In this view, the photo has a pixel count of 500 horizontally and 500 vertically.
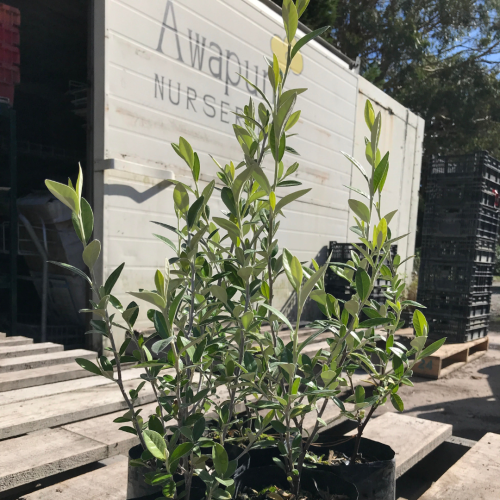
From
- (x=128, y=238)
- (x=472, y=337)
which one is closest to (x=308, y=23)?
(x=472, y=337)

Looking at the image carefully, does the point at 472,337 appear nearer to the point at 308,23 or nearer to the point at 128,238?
→ the point at 128,238

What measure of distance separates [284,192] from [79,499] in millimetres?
4399

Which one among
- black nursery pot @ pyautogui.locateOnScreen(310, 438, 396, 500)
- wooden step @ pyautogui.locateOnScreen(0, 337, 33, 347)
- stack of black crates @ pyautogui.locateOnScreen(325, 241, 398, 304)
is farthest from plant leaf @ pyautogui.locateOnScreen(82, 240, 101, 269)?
stack of black crates @ pyautogui.locateOnScreen(325, 241, 398, 304)

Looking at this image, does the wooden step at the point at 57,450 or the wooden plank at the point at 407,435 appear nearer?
the wooden step at the point at 57,450

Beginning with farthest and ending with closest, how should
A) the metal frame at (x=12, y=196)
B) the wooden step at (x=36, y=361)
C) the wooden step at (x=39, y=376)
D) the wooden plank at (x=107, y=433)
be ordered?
the metal frame at (x=12, y=196) < the wooden step at (x=36, y=361) < the wooden step at (x=39, y=376) < the wooden plank at (x=107, y=433)

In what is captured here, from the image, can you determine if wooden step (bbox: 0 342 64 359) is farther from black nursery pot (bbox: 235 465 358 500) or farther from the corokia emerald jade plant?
black nursery pot (bbox: 235 465 358 500)

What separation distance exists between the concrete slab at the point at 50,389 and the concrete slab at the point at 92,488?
587mm

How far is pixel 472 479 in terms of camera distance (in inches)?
72.4

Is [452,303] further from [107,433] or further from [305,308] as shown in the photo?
[107,433]

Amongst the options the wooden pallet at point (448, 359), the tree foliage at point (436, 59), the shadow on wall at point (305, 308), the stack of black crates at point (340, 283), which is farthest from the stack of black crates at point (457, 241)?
the tree foliage at point (436, 59)

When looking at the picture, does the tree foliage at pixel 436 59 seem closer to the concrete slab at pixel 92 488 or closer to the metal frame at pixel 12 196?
the metal frame at pixel 12 196

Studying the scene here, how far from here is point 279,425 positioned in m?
1.11

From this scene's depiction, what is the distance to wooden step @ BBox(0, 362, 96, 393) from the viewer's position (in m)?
2.59

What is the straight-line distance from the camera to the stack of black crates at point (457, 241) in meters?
5.40
